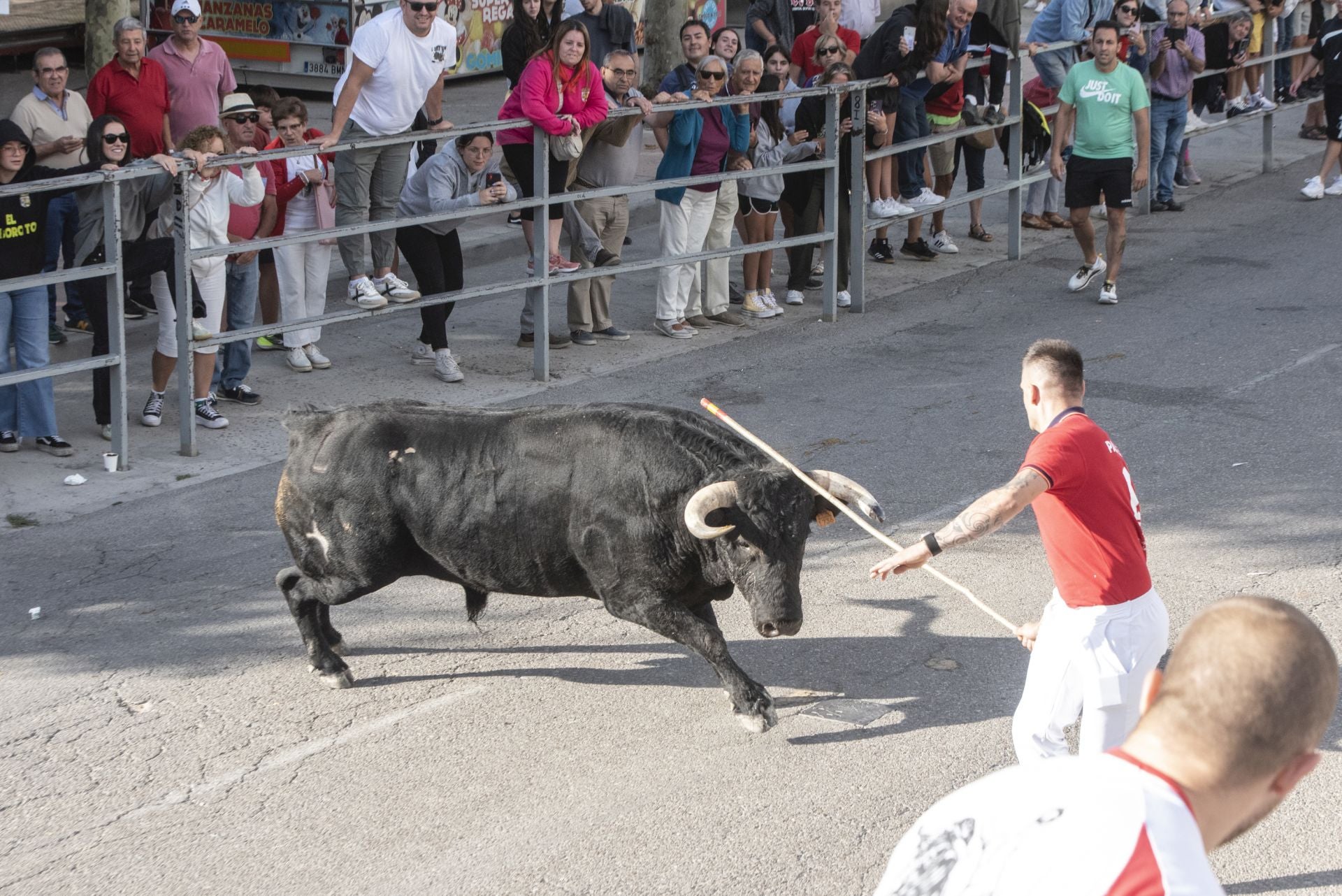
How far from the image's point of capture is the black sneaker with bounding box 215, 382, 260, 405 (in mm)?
9617

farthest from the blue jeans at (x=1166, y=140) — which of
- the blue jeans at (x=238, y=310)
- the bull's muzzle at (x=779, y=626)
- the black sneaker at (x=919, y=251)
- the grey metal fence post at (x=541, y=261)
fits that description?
the bull's muzzle at (x=779, y=626)

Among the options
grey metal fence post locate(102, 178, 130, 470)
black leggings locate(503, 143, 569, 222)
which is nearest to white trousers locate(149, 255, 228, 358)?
grey metal fence post locate(102, 178, 130, 470)

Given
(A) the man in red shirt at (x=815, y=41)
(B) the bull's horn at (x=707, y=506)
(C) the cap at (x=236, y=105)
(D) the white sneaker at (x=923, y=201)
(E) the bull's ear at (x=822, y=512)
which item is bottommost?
(E) the bull's ear at (x=822, y=512)

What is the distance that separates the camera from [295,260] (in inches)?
388

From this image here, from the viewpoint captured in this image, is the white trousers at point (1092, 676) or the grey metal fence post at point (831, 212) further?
the grey metal fence post at point (831, 212)

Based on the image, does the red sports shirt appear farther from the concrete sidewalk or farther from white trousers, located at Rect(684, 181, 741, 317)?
white trousers, located at Rect(684, 181, 741, 317)

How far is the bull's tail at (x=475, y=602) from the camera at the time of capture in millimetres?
6453

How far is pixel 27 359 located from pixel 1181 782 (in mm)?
7721

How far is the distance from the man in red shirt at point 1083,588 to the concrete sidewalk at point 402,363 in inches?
209

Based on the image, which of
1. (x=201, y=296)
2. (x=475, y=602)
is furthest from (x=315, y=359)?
(x=475, y=602)

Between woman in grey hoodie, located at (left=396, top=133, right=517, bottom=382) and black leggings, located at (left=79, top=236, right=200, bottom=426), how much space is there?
1.53 m

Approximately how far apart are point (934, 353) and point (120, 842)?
7245 mm

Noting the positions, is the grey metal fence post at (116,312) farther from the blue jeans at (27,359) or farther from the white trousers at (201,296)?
the white trousers at (201,296)

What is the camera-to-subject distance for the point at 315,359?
34.0ft
